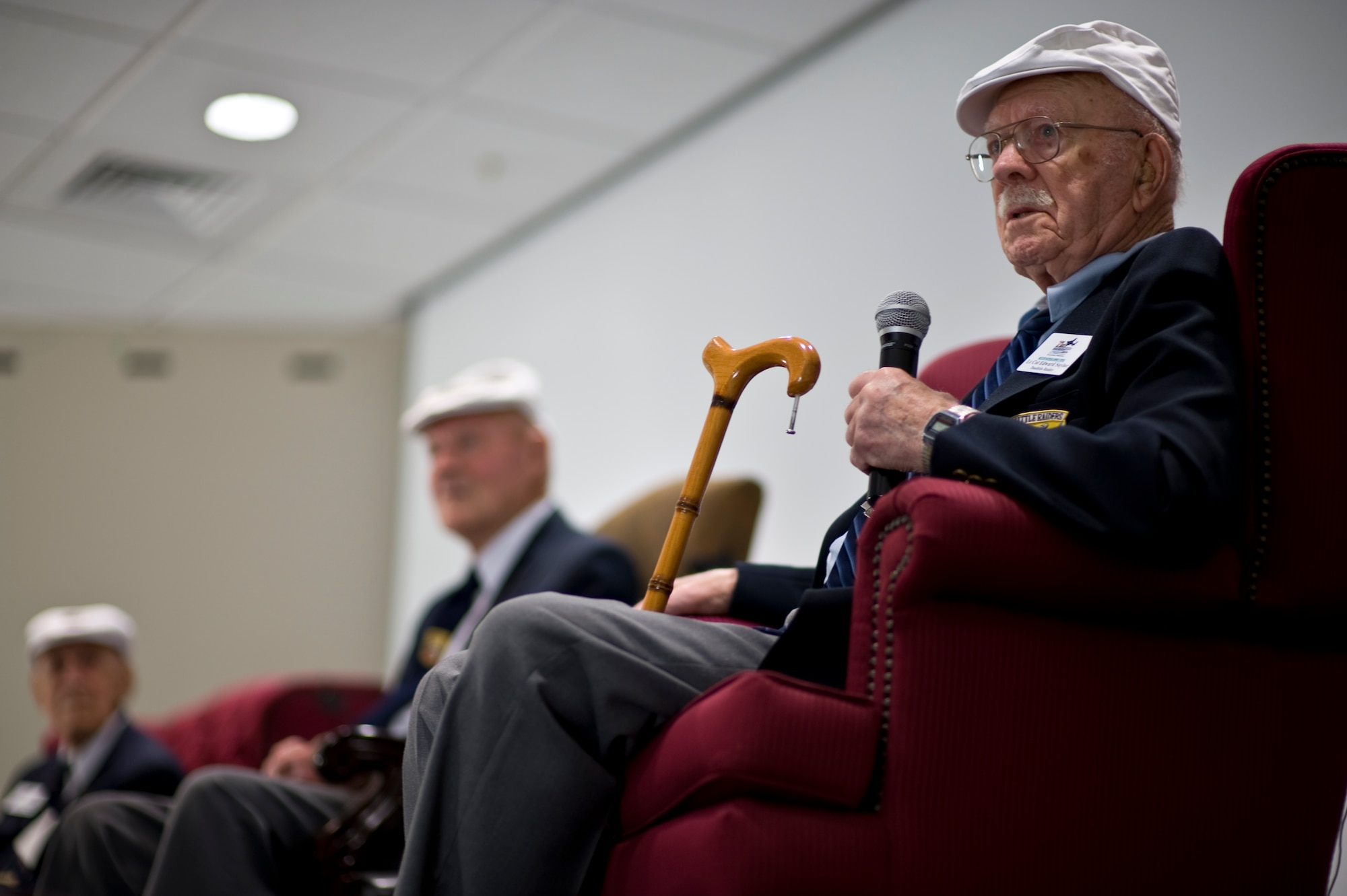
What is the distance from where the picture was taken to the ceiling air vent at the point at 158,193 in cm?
473

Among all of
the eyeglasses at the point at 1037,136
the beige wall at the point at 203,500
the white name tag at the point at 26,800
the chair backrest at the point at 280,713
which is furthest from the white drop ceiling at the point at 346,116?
the white name tag at the point at 26,800

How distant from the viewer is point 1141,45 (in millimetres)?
1940

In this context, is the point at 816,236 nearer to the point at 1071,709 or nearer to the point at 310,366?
the point at 1071,709

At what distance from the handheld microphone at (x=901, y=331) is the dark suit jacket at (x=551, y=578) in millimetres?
1259

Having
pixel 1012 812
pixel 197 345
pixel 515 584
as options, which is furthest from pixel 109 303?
pixel 1012 812

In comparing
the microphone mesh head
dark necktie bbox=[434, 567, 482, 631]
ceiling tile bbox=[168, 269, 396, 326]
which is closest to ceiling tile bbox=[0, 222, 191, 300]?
ceiling tile bbox=[168, 269, 396, 326]

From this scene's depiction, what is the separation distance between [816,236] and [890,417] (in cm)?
207

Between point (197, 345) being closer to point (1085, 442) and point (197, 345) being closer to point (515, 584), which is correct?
point (515, 584)

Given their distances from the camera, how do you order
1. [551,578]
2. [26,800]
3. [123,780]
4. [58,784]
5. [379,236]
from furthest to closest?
[379,236], [58,784], [26,800], [123,780], [551,578]

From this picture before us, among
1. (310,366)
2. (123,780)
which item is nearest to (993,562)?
(123,780)

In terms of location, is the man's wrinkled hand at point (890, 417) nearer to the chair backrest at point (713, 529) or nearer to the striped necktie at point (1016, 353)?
the striped necktie at point (1016, 353)

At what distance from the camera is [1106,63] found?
1878 millimetres

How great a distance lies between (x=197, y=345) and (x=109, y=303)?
48cm

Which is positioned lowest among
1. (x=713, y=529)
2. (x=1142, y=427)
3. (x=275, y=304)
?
(x=713, y=529)
